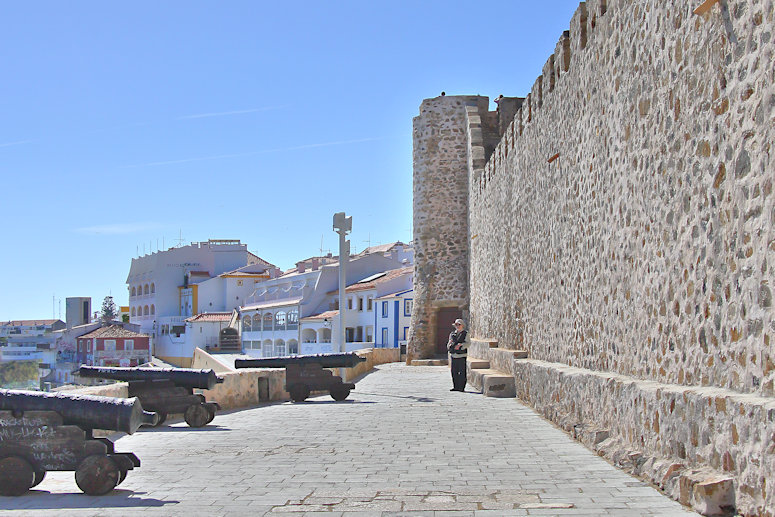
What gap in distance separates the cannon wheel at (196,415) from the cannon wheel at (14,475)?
4102mm

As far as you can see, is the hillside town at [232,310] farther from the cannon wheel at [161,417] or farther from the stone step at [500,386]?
the cannon wheel at [161,417]

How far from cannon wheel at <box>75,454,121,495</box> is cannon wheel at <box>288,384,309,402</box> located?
7655mm

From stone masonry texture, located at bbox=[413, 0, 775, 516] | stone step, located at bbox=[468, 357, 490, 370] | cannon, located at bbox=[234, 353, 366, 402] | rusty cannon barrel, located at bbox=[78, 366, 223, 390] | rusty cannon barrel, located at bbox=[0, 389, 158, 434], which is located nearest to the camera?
stone masonry texture, located at bbox=[413, 0, 775, 516]

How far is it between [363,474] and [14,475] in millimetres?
2407

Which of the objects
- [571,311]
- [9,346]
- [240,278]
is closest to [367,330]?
[240,278]

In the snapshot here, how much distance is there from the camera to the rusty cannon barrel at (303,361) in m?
13.1

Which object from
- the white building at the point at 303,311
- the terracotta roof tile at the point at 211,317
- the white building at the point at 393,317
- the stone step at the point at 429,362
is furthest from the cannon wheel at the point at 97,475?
the terracotta roof tile at the point at 211,317

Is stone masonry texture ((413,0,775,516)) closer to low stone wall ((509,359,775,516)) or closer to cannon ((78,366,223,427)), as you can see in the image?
low stone wall ((509,359,775,516))

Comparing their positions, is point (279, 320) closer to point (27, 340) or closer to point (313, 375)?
point (313, 375)

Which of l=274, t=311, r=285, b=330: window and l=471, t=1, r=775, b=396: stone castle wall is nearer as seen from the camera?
l=471, t=1, r=775, b=396: stone castle wall

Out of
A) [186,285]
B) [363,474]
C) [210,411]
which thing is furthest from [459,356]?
[186,285]

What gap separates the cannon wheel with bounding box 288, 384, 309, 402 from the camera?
44.4ft

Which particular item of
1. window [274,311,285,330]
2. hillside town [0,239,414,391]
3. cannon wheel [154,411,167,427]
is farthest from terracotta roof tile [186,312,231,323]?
cannon wheel [154,411,167,427]

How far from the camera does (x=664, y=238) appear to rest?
6.30 m
